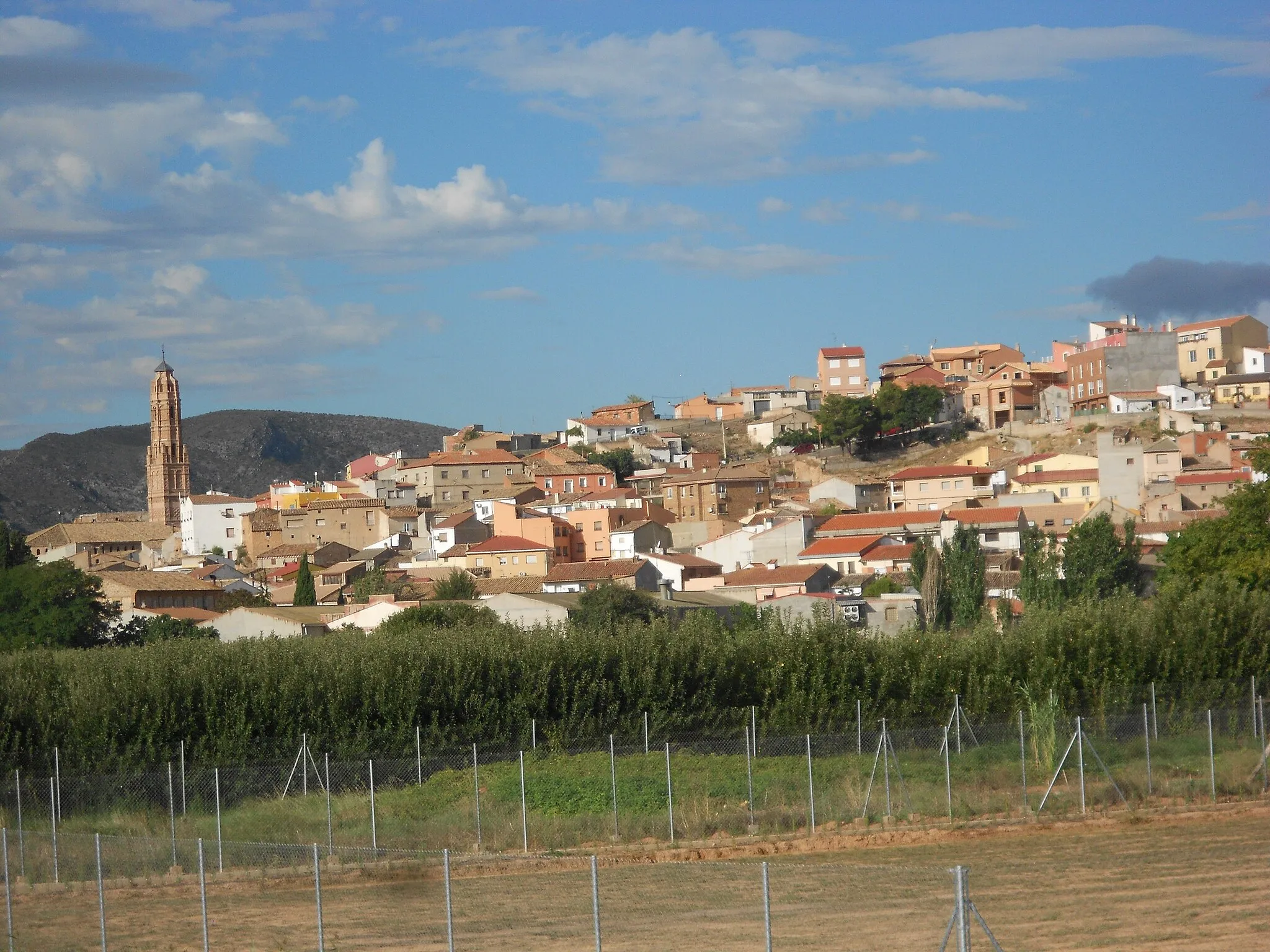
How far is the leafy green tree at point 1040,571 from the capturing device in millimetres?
54531

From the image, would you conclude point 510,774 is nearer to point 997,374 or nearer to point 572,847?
point 572,847

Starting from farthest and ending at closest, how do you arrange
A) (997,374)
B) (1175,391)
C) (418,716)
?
(997,374) < (1175,391) < (418,716)

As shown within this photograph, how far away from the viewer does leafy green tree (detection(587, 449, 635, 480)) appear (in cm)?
11369

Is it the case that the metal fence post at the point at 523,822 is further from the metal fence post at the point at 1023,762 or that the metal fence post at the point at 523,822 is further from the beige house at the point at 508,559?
the beige house at the point at 508,559

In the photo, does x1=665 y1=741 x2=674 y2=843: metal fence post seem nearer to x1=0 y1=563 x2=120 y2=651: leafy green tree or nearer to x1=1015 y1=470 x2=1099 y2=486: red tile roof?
x1=0 y1=563 x2=120 y2=651: leafy green tree

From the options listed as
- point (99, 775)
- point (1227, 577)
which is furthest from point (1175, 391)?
point (99, 775)

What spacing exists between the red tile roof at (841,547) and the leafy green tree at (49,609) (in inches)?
1257

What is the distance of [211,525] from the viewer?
4481 inches

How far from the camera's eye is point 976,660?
105 ft

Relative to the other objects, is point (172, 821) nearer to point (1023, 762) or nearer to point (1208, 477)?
point (1023, 762)

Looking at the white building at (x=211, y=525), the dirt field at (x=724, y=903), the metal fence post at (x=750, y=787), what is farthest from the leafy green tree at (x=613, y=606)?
the white building at (x=211, y=525)

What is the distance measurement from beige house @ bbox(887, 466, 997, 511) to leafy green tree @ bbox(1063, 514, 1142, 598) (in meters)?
21.9

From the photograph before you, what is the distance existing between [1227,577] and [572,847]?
2272 centimetres

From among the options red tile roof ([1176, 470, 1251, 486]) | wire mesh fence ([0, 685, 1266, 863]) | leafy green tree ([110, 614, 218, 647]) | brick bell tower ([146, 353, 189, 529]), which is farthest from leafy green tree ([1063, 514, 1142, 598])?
brick bell tower ([146, 353, 189, 529])
